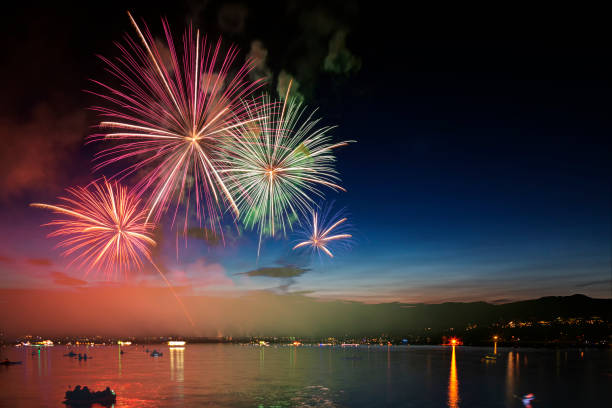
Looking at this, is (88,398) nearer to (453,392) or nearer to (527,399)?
(453,392)

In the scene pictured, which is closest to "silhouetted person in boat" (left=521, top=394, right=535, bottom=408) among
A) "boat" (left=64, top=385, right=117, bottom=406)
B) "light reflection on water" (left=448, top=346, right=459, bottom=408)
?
"light reflection on water" (left=448, top=346, right=459, bottom=408)

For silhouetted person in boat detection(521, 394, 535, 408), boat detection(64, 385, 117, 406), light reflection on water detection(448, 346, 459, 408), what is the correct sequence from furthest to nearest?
silhouetted person in boat detection(521, 394, 535, 408), light reflection on water detection(448, 346, 459, 408), boat detection(64, 385, 117, 406)

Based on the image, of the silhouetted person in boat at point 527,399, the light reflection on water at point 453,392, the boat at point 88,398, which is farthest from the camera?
the silhouetted person in boat at point 527,399

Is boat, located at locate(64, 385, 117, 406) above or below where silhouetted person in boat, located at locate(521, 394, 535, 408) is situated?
above

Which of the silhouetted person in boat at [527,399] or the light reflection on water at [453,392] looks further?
the silhouetted person in boat at [527,399]

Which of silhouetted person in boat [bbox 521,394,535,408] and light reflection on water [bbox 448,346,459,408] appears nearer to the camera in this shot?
light reflection on water [bbox 448,346,459,408]

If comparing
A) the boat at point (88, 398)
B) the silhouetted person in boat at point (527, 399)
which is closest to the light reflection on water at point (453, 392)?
the silhouetted person in boat at point (527, 399)

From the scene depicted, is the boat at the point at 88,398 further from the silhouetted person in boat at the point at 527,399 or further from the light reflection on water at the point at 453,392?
the silhouetted person in boat at the point at 527,399

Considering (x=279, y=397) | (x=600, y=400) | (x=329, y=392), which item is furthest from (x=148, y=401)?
(x=600, y=400)

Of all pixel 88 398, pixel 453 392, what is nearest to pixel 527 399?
pixel 453 392

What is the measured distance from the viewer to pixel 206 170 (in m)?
25.8

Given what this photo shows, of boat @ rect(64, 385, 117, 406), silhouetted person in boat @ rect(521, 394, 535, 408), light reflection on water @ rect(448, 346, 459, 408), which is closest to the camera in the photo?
boat @ rect(64, 385, 117, 406)

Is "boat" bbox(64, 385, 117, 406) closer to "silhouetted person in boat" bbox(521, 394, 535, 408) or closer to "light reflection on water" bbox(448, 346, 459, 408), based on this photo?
"light reflection on water" bbox(448, 346, 459, 408)

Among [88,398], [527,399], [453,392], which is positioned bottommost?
[453,392]
